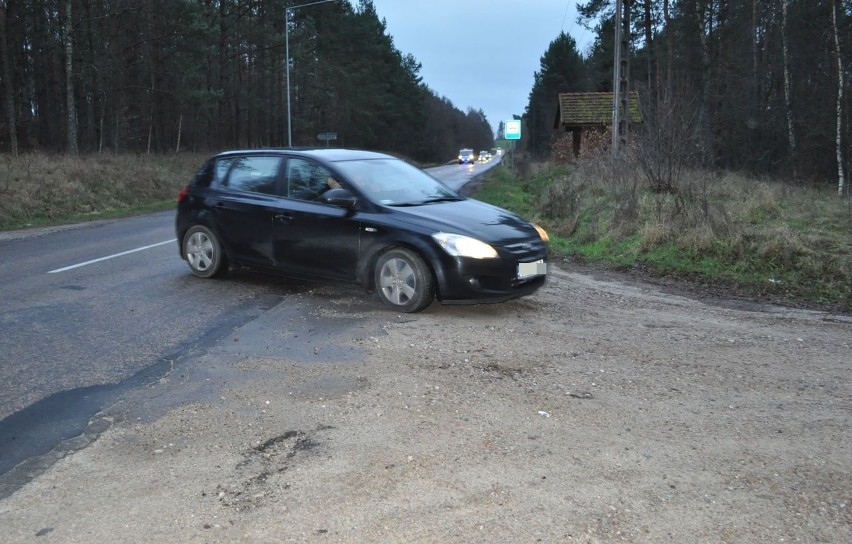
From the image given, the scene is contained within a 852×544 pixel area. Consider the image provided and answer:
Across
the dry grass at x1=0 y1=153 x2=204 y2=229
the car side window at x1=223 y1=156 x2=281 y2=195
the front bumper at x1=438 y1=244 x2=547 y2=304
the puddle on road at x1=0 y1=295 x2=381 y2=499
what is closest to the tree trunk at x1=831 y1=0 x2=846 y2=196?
the front bumper at x1=438 y1=244 x2=547 y2=304

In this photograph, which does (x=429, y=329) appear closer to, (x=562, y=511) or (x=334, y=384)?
(x=334, y=384)

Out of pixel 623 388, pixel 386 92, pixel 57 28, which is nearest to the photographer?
pixel 623 388

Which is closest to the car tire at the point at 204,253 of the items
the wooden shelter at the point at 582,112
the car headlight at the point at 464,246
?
the car headlight at the point at 464,246

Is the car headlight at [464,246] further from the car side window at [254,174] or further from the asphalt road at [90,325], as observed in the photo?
the car side window at [254,174]

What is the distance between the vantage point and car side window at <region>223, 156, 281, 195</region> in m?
8.18

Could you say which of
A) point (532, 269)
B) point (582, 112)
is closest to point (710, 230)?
point (532, 269)

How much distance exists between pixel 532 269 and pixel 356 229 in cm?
187

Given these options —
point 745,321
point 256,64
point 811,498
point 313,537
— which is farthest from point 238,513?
point 256,64

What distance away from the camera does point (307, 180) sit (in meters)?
7.91

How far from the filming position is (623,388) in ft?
16.3

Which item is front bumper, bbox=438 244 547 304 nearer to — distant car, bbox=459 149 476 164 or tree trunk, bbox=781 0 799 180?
tree trunk, bbox=781 0 799 180

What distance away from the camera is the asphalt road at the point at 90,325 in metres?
4.41

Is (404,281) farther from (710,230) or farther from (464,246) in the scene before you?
(710,230)

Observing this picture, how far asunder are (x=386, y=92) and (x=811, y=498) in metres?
78.7
